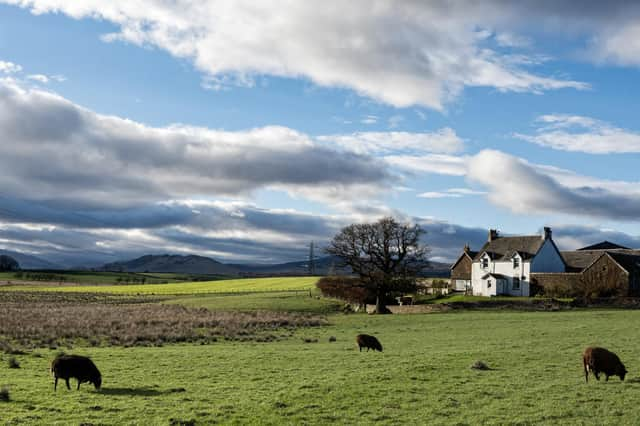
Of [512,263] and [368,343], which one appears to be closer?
[368,343]

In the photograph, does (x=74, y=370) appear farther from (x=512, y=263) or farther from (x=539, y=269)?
(x=539, y=269)

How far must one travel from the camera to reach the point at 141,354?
33.3m

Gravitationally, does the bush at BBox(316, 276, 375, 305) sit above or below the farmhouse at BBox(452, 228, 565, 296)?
below

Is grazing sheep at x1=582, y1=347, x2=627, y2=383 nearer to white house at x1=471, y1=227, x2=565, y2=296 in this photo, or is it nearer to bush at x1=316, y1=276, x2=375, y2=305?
bush at x1=316, y1=276, x2=375, y2=305

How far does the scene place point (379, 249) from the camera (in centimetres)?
8525

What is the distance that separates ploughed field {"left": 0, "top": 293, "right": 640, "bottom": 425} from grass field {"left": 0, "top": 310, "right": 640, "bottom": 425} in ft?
Answer: 0.14

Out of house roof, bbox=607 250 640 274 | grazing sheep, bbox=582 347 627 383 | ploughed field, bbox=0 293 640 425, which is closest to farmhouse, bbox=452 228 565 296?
house roof, bbox=607 250 640 274

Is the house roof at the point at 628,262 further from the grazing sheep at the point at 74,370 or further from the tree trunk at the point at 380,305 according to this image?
the grazing sheep at the point at 74,370

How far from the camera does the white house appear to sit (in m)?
92.2

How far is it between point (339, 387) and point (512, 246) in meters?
83.2

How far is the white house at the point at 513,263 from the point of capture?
92250 millimetres

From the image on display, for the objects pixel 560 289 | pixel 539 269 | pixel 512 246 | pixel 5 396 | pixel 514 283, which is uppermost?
pixel 512 246

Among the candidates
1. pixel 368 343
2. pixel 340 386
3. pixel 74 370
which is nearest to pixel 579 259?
pixel 368 343

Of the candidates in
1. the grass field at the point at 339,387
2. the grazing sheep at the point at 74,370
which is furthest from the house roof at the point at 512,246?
the grazing sheep at the point at 74,370
